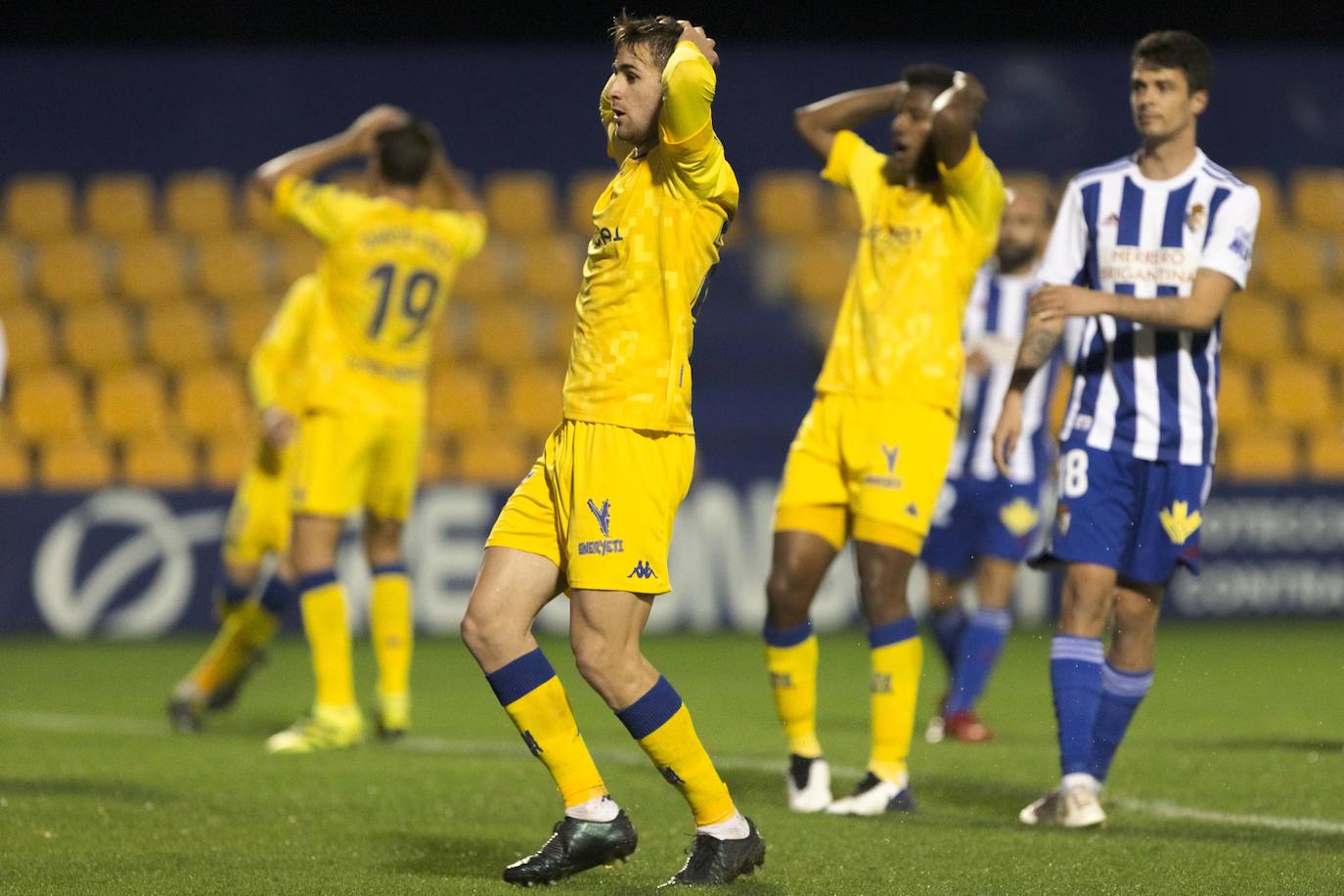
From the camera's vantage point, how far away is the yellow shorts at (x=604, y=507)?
188 inches

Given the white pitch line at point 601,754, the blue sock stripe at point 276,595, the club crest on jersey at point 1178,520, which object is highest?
the club crest on jersey at point 1178,520

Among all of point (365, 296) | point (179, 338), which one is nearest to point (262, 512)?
point (365, 296)

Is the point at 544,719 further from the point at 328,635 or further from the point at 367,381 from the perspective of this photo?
the point at 367,381

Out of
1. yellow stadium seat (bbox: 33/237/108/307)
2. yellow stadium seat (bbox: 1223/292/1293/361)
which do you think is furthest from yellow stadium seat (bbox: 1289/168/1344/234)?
yellow stadium seat (bbox: 33/237/108/307)

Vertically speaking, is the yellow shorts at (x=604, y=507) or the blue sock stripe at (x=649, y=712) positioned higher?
the yellow shorts at (x=604, y=507)

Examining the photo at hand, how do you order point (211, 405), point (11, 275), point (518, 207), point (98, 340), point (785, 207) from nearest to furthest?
1. point (211, 405)
2. point (98, 340)
3. point (11, 275)
4. point (518, 207)
5. point (785, 207)

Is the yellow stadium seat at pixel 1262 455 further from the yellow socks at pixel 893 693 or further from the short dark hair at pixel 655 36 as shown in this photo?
the short dark hair at pixel 655 36

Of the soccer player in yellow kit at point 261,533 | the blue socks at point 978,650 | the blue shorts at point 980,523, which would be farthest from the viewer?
the blue shorts at point 980,523

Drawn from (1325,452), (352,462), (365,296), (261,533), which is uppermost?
(365,296)

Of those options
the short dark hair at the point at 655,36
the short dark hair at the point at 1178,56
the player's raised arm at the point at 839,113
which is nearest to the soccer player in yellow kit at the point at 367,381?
the player's raised arm at the point at 839,113

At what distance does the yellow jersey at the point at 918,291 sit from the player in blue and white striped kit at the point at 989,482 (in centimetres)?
212

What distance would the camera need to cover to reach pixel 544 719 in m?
4.89

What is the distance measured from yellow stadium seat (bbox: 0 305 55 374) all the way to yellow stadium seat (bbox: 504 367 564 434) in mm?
3142

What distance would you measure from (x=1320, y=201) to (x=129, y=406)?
31.0ft
